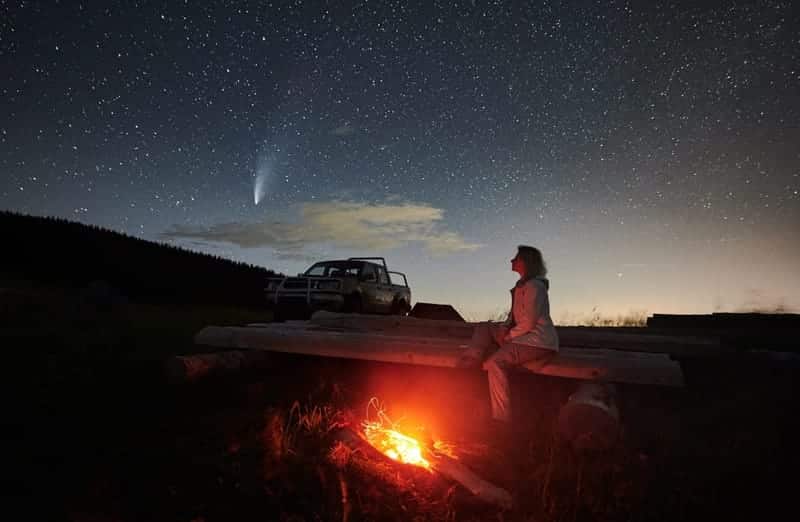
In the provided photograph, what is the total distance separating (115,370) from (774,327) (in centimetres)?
1271

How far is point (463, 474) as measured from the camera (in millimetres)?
4082

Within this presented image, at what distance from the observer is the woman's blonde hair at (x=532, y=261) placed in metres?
5.26

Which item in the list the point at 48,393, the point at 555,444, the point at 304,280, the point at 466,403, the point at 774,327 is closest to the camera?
the point at 555,444

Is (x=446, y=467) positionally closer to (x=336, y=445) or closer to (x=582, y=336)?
(x=336, y=445)

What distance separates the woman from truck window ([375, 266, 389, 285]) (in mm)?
9987

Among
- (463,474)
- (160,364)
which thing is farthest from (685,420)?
(160,364)

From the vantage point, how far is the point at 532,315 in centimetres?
520

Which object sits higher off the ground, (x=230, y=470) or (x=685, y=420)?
(x=685, y=420)

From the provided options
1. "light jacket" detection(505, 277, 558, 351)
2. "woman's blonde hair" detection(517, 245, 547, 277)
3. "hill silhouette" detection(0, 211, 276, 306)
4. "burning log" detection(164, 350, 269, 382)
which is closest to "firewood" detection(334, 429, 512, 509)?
"light jacket" detection(505, 277, 558, 351)

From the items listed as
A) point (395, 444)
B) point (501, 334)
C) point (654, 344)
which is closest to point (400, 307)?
point (654, 344)

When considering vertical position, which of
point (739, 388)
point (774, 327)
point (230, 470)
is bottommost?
point (230, 470)

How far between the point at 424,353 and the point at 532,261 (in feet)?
5.86

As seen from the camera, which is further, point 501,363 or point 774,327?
point 774,327

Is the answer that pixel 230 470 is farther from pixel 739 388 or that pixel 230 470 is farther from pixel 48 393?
pixel 739 388
